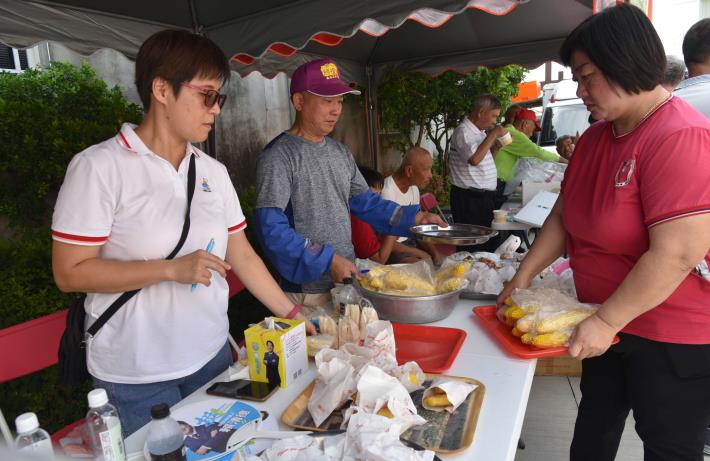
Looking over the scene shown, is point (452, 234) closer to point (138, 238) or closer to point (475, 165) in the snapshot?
point (138, 238)

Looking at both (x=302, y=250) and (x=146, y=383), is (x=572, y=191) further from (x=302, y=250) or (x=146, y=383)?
(x=146, y=383)

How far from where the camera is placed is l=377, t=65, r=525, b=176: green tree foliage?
8.91m

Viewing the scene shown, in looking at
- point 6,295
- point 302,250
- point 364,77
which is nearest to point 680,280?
point 302,250

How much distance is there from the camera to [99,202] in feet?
4.57

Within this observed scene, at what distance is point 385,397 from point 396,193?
3.08 meters

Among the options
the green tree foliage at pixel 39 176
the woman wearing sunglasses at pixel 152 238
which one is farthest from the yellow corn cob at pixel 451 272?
the green tree foliage at pixel 39 176

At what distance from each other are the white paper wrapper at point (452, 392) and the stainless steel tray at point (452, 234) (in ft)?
3.85

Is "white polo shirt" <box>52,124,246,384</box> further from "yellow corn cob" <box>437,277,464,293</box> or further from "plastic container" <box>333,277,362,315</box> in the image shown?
"yellow corn cob" <box>437,277,464,293</box>

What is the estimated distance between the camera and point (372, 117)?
7129 millimetres

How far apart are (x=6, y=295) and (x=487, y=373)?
8.54 ft

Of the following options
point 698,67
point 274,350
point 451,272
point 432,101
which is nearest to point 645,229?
point 451,272

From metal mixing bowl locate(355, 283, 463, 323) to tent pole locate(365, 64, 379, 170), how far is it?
4997mm

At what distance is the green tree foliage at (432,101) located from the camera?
8.91 metres

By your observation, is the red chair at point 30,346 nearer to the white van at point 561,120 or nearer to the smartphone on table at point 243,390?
the smartphone on table at point 243,390
